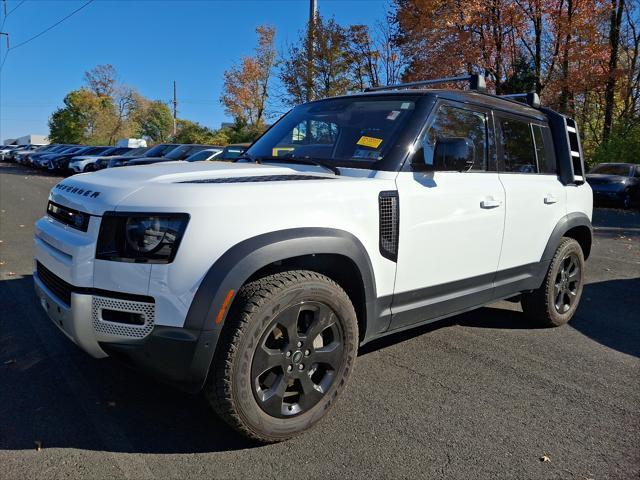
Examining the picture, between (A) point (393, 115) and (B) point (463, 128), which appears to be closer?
(A) point (393, 115)

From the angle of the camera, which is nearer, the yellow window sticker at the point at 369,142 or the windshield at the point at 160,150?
the yellow window sticker at the point at 369,142

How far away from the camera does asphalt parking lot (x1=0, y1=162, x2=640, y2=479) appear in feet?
8.19

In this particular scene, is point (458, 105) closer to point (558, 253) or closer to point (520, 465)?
point (558, 253)

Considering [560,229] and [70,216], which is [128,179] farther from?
[560,229]

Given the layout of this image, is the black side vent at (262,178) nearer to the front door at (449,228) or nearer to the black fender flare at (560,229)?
the front door at (449,228)

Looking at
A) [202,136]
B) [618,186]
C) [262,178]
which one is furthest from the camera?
[202,136]

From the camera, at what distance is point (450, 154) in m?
3.09

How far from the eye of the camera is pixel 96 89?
190ft

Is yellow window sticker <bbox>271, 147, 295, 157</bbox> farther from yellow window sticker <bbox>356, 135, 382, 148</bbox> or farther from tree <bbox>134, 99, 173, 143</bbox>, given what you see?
tree <bbox>134, 99, 173, 143</bbox>

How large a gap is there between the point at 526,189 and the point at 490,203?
0.58 m

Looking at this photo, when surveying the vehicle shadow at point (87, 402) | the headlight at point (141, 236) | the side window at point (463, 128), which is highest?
the side window at point (463, 128)

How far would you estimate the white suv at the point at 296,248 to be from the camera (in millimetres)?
2326

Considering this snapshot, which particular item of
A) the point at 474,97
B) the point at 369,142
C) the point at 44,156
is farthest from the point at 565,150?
the point at 44,156

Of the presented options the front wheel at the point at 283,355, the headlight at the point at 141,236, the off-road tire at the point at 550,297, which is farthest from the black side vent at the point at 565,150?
the headlight at the point at 141,236
